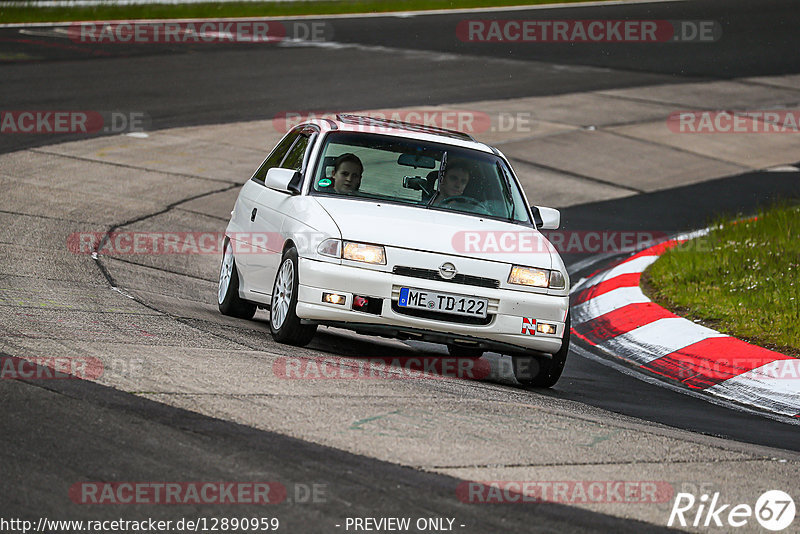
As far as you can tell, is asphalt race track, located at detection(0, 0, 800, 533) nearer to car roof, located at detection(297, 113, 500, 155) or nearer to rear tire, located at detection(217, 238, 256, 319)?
rear tire, located at detection(217, 238, 256, 319)

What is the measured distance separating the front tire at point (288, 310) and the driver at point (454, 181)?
1214mm

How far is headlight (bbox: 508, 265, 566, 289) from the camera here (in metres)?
7.73

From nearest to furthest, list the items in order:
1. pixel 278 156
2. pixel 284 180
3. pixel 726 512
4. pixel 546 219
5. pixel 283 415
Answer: pixel 726 512
pixel 283 415
pixel 284 180
pixel 546 219
pixel 278 156

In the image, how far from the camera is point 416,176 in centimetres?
872

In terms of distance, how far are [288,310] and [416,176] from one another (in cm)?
152

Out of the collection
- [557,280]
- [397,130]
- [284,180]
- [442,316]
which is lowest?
[442,316]

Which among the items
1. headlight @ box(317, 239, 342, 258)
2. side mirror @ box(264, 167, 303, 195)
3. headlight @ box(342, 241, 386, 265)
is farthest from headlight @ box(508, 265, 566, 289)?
side mirror @ box(264, 167, 303, 195)

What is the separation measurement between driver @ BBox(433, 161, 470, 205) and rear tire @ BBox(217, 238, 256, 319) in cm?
178

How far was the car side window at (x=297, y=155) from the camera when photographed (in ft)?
29.7

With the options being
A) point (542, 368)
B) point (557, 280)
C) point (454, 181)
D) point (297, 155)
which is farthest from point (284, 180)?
point (542, 368)

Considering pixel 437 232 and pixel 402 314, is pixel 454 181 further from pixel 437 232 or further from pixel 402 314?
pixel 402 314

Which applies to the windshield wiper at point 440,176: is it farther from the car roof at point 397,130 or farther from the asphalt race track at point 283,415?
the asphalt race track at point 283,415

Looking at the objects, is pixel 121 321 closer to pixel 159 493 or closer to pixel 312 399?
pixel 312 399

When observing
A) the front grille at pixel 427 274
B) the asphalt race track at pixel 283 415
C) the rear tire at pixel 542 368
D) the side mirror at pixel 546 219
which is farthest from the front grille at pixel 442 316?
the side mirror at pixel 546 219
